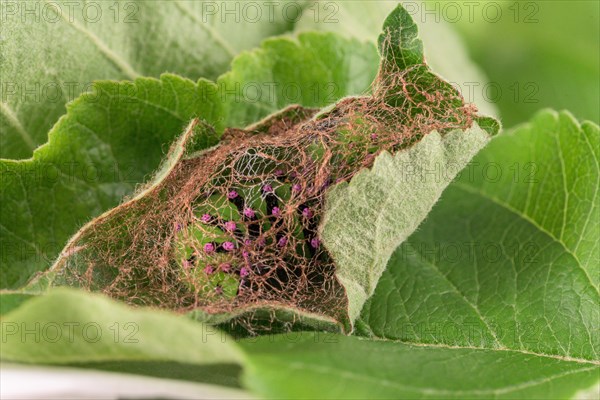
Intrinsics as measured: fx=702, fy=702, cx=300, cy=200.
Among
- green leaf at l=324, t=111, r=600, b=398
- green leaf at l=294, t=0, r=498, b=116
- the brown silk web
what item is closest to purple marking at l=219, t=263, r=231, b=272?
the brown silk web

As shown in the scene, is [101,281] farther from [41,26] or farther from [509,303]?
[509,303]

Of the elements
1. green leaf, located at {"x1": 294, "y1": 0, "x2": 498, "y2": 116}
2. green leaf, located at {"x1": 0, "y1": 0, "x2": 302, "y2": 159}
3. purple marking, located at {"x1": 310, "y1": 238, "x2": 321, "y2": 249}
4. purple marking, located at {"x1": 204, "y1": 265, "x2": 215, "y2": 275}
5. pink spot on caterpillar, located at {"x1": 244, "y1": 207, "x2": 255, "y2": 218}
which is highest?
green leaf, located at {"x1": 294, "y1": 0, "x2": 498, "y2": 116}

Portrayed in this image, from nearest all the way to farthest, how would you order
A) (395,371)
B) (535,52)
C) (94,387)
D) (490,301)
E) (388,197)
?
(94,387) → (395,371) → (388,197) → (490,301) → (535,52)

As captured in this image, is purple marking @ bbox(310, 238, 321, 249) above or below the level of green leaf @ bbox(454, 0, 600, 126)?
below

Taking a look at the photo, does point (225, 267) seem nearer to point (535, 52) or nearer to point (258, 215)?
point (258, 215)

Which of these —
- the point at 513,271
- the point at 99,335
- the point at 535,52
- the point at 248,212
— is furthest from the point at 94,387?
the point at 535,52

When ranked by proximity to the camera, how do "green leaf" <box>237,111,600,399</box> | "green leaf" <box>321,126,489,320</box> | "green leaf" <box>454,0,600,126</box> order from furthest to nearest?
"green leaf" <box>454,0,600,126</box>, "green leaf" <box>321,126,489,320</box>, "green leaf" <box>237,111,600,399</box>

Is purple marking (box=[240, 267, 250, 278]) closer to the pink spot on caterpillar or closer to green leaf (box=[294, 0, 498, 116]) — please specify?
the pink spot on caterpillar
